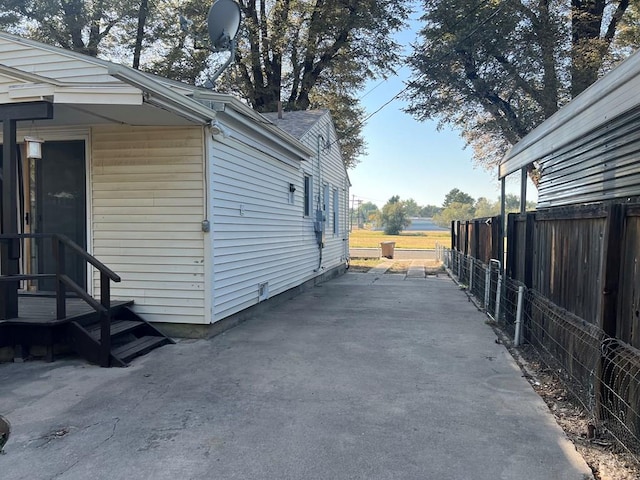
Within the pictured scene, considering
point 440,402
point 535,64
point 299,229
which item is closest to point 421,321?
point 440,402

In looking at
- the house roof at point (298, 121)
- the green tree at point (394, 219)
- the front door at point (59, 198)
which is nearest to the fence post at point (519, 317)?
the front door at point (59, 198)

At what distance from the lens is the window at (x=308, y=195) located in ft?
36.2

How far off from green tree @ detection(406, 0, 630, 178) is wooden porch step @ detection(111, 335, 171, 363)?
1173 centimetres

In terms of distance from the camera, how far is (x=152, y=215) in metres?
5.88

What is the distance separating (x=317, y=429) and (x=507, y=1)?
1529 centimetres

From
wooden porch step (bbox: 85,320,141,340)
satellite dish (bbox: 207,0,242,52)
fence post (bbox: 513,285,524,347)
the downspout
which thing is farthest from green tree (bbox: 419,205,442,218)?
wooden porch step (bbox: 85,320,141,340)

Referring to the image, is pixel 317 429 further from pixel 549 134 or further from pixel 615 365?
pixel 549 134

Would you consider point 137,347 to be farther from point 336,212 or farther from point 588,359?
point 336,212

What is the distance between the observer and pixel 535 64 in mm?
14922

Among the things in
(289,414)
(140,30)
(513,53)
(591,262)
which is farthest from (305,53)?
(289,414)

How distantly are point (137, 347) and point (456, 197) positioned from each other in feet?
351

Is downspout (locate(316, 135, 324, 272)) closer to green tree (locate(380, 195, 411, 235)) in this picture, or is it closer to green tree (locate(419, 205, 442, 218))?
green tree (locate(380, 195, 411, 235))

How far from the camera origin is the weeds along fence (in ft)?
9.28

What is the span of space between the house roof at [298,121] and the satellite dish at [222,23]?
131 inches
